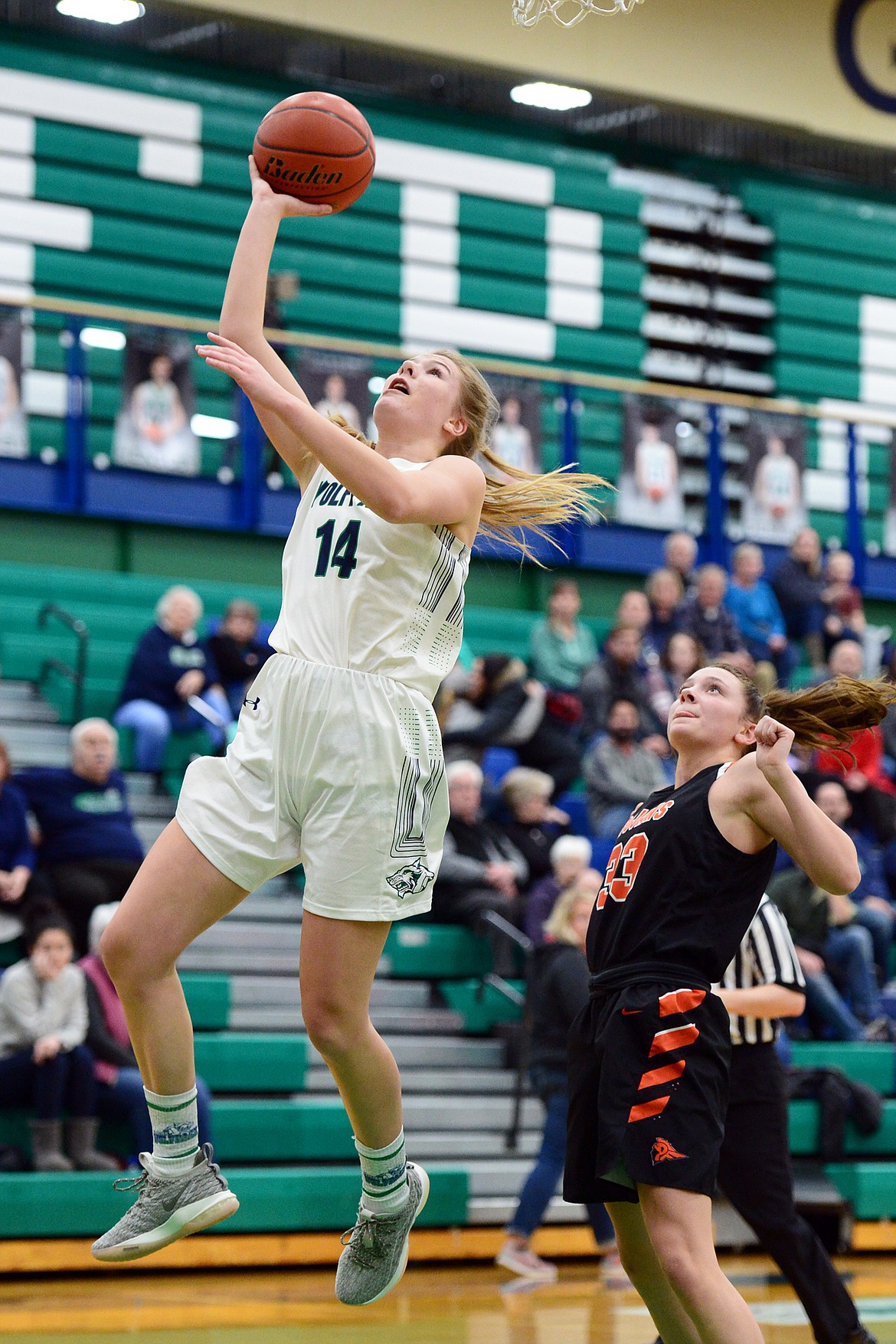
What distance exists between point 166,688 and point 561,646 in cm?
278

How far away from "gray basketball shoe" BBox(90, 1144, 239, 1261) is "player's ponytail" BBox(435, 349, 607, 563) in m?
1.63

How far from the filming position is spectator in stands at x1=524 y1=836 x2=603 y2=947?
29.3 feet

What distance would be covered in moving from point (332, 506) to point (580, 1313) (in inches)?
163

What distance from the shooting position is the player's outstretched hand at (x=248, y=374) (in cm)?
372

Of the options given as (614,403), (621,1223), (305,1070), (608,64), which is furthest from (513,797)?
(608,64)

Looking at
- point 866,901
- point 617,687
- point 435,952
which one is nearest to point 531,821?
point 435,952

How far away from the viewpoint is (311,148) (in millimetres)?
4195

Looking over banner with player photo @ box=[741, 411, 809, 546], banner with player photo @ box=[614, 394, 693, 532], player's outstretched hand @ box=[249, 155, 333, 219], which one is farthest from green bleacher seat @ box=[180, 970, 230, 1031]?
banner with player photo @ box=[741, 411, 809, 546]

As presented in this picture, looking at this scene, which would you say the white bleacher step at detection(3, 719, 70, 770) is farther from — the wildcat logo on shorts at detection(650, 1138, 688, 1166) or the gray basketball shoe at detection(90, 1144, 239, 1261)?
the wildcat logo on shorts at detection(650, 1138, 688, 1166)

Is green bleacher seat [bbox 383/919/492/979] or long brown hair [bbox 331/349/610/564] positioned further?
green bleacher seat [bbox 383/919/492/979]

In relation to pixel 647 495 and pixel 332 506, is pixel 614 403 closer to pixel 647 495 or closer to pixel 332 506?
pixel 647 495

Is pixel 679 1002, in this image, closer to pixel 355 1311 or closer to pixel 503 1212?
pixel 355 1311

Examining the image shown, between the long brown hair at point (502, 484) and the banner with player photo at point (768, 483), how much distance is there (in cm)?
943

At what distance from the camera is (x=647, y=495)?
13.3 m
